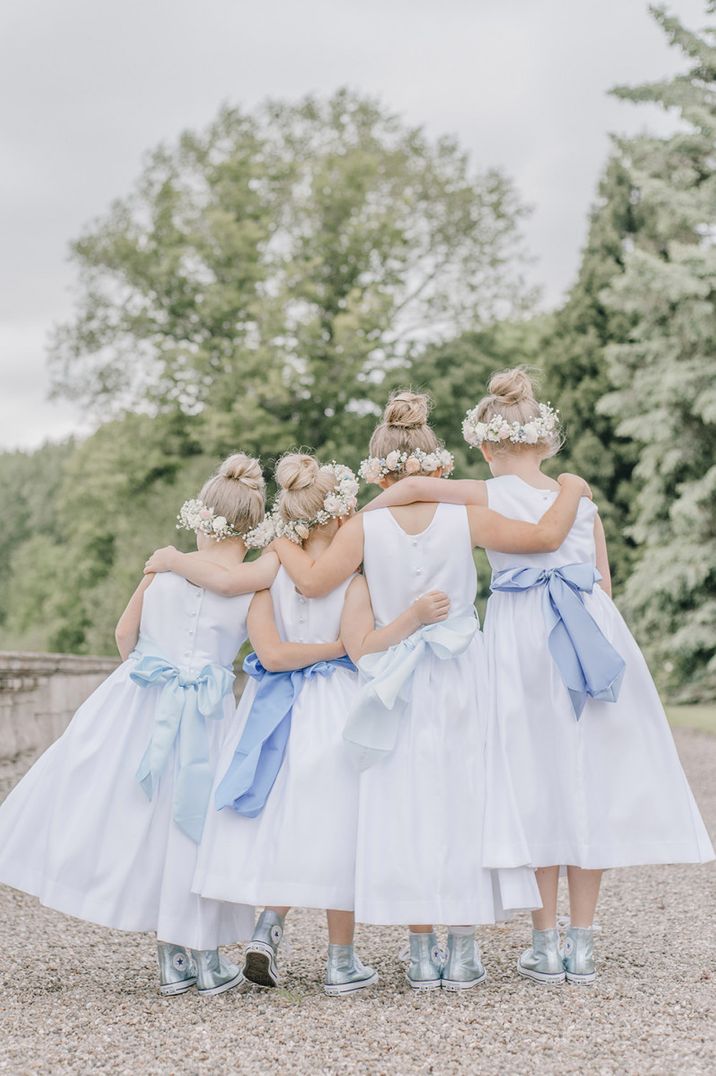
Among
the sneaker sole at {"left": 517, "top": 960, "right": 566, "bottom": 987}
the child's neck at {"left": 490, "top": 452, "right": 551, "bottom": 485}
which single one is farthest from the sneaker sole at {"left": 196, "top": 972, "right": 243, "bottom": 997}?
the child's neck at {"left": 490, "top": 452, "right": 551, "bottom": 485}

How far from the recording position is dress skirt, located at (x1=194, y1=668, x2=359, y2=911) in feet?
11.7

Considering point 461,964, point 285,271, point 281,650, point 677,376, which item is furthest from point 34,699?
point 285,271

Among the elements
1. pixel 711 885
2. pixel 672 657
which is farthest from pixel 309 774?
pixel 672 657

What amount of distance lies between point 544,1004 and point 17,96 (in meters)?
19.5

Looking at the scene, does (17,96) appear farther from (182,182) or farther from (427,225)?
(427,225)

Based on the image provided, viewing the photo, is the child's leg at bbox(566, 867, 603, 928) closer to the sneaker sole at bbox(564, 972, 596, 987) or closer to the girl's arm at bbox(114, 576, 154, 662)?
the sneaker sole at bbox(564, 972, 596, 987)

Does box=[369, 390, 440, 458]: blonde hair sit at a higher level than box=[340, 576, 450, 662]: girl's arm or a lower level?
higher

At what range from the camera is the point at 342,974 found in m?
3.70

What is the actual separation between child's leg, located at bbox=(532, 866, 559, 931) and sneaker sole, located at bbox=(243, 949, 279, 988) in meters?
0.86

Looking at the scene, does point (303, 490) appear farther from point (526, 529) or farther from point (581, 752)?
point (581, 752)

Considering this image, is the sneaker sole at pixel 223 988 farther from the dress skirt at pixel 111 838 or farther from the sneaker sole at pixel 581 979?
the sneaker sole at pixel 581 979

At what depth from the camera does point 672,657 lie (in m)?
18.7

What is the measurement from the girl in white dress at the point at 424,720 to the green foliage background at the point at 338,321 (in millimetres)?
14438

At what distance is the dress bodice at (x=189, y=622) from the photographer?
405 cm
